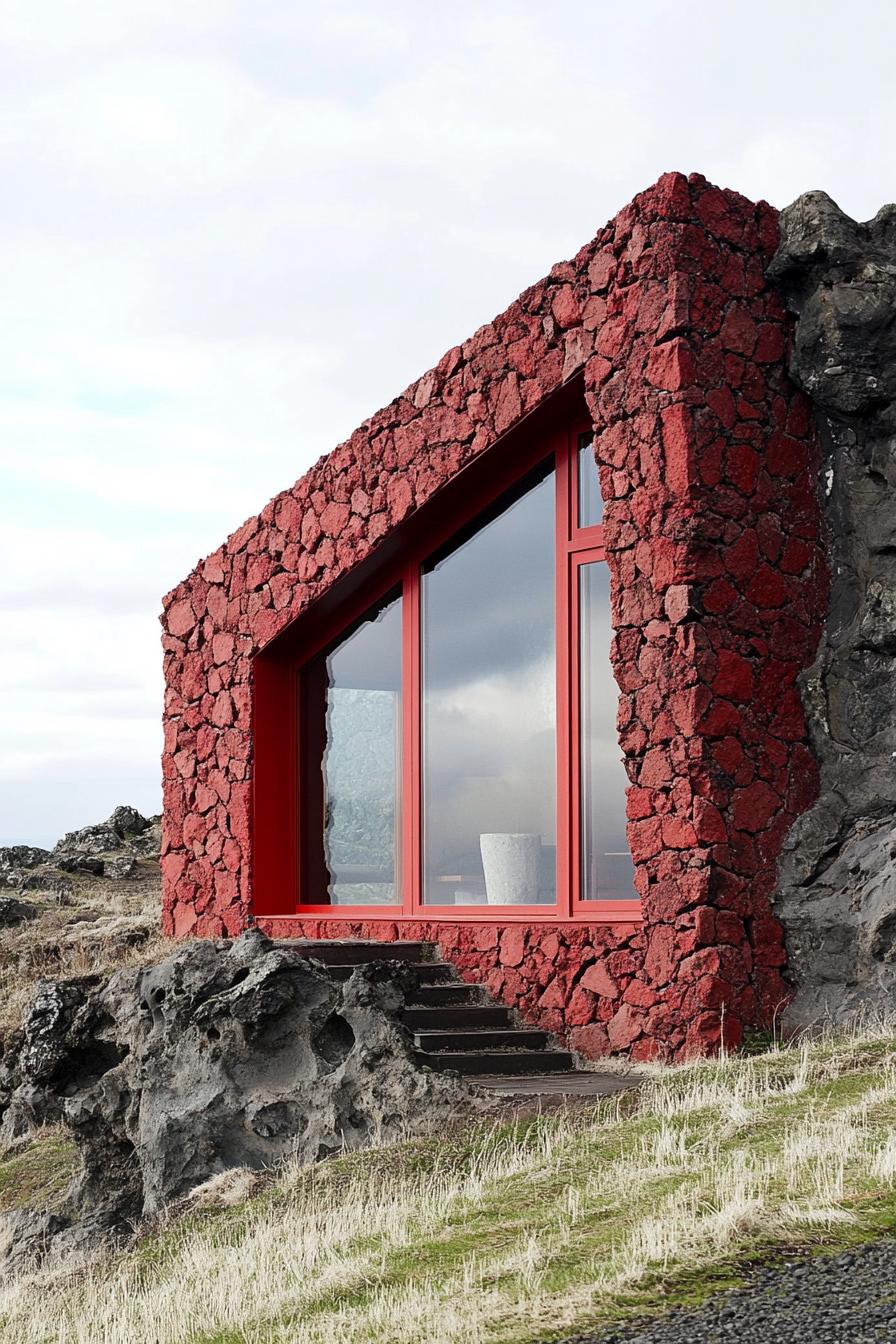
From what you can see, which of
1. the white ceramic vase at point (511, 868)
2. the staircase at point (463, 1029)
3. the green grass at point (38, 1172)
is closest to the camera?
the staircase at point (463, 1029)

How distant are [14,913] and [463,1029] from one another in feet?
25.6

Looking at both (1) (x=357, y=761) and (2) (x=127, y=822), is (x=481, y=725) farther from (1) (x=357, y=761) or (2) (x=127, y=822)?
(2) (x=127, y=822)

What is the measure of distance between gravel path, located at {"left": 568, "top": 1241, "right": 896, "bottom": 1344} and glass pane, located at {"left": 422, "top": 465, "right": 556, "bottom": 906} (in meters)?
6.73

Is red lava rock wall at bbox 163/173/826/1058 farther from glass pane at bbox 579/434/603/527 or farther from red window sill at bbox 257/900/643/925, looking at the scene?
glass pane at bbox 579/434/603/527

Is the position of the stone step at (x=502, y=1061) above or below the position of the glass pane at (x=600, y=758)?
below

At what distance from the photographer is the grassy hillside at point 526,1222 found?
5.13 meters

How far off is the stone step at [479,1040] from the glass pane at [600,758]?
110 centimetres

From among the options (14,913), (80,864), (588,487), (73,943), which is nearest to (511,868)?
(588,487)

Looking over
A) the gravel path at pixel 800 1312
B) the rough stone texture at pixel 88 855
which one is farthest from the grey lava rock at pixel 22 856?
the gravel path at pixel 800 1312

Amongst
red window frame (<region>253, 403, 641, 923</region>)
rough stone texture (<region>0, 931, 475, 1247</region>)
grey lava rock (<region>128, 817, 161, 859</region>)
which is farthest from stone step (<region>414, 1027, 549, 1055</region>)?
grey lava rock (<region>128, 817, 161, 859</region>)

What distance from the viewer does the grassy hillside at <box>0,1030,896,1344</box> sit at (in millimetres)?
5129

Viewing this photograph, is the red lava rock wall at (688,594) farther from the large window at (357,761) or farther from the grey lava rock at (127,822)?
the grey lava rock at (127,822)

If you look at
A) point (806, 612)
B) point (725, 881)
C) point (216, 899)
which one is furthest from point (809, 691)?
point (216, 899)

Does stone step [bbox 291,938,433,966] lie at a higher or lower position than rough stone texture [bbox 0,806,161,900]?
lower
